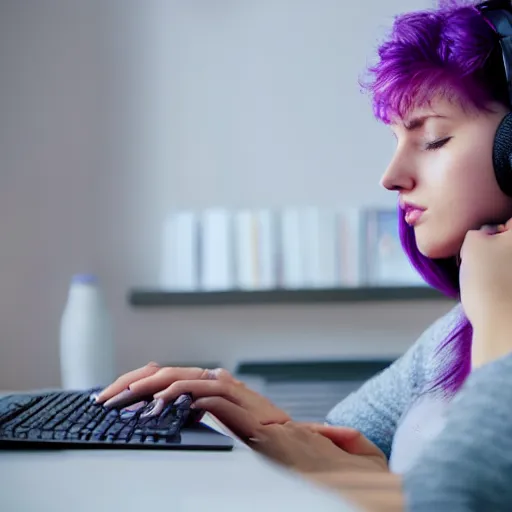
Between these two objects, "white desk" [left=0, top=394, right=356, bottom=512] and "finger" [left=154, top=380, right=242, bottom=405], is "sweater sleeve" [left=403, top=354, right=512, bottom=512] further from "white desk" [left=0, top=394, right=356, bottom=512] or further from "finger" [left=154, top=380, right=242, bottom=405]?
"finger" [left=154, top=380, right=242, bottom=405]

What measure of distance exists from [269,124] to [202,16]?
10.8 inches

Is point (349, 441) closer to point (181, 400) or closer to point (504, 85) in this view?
point (181, 400)

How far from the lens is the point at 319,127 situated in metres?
1.49

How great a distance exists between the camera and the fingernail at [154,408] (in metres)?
0.57

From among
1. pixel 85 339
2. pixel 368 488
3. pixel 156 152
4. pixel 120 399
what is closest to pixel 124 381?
pixel 120 399

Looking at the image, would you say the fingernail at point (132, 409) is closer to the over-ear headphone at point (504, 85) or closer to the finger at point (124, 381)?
the finger at point (124, 381)


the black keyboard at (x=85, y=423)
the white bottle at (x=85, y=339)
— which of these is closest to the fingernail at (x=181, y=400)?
the black keyboard at (x=85, y=423)

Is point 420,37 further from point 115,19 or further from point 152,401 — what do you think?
point 115,19

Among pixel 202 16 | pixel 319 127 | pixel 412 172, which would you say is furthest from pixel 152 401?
pixel 202 16

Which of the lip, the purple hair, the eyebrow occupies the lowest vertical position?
the lip

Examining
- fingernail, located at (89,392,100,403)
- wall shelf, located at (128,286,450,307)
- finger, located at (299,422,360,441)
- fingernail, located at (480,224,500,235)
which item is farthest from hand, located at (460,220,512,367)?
wall shelf, located at (128,286,450,307)

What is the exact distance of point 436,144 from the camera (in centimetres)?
63

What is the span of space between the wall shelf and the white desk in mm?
923

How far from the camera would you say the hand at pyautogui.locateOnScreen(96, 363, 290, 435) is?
0.62m
